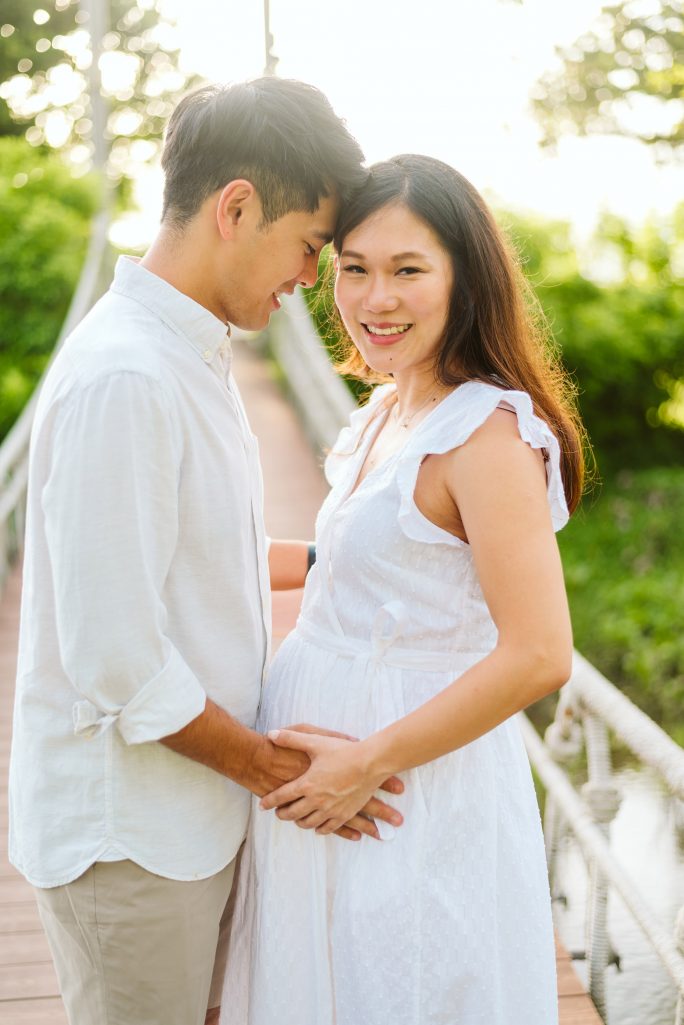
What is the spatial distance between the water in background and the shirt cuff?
894 millimetres

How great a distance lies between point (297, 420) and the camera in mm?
9875

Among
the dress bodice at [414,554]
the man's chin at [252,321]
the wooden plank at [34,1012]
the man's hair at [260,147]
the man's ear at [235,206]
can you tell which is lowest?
the wooden plank at [34,1012]

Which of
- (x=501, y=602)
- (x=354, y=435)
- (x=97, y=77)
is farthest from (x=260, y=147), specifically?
(x=97, y=77)

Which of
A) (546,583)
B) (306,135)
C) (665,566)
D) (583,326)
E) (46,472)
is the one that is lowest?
(665,566)

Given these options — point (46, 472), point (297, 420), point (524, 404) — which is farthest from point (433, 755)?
point (297, 420)

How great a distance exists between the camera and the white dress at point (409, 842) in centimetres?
184

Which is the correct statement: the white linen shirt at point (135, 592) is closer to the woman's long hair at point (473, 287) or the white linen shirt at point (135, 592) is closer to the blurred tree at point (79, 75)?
the woman's long hair at point (473, 287)

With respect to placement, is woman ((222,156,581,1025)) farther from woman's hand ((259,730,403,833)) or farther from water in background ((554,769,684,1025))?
water in background ((554,769,684,1025))

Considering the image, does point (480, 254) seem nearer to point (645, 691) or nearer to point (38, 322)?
point (645, 691)

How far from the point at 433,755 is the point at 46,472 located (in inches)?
29.0

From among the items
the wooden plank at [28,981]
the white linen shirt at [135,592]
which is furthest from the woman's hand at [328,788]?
the wooden plank at [28,981]

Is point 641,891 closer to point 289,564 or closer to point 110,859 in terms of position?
point 289,564

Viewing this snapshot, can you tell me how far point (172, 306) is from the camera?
182 centimetres

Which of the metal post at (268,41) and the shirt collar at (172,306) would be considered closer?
the shirt collar at (172,306)
